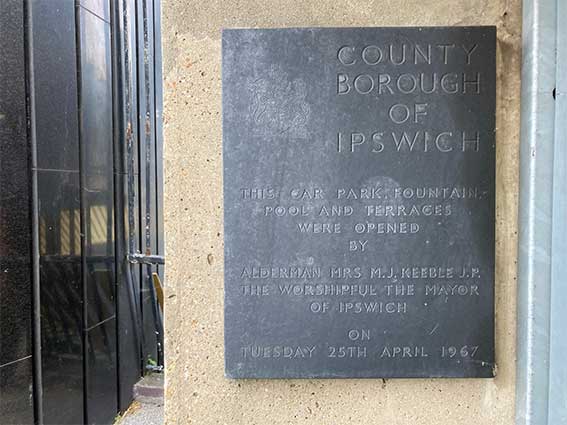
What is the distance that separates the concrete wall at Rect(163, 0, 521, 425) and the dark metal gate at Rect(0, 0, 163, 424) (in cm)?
236

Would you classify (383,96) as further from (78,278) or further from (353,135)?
(78,278)

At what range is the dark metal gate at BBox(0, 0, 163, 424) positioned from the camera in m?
3.64

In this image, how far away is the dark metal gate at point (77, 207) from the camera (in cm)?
364

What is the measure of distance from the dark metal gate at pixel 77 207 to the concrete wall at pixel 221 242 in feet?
7.75

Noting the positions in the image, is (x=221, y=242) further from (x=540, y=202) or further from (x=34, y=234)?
(x=34, y=234)

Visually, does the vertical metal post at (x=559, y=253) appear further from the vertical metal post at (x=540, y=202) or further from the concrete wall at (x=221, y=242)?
the concrete wall at (x=221, y=242)

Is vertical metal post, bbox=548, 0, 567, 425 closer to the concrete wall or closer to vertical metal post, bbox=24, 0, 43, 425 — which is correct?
the concrete wall

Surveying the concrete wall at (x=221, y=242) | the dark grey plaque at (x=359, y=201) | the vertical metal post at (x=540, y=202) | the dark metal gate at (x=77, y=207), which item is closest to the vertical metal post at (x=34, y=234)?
the dark metal gate at (x=77, y=207)

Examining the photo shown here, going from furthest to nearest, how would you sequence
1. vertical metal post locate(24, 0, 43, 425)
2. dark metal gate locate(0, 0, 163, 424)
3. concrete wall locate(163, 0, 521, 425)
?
vertical metal post locate(24, 0, 43, 425)
dark metal gate locate(0, 0, 163, 424)
concrete wall locate(163, 0, 521, 425)

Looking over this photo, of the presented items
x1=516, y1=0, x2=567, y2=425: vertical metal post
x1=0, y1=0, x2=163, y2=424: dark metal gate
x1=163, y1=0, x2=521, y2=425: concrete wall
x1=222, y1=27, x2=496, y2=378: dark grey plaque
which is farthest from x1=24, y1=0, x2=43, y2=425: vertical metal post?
x1=516, y1=0, x2=567, y2=425: vertical metal post

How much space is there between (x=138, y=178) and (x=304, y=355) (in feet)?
13.3

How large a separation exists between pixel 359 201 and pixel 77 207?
3.34 meters

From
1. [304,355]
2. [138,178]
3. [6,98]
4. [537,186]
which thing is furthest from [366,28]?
[138,178]

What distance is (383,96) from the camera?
178cm
